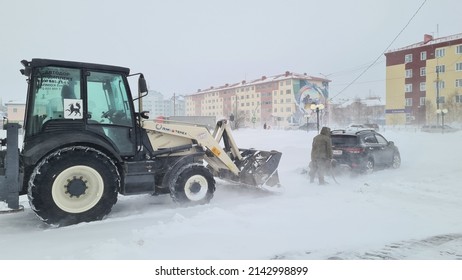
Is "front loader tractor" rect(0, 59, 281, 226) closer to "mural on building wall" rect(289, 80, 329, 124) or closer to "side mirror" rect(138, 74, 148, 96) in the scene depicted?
"side mirror" rect(138, 74, 148, 96)

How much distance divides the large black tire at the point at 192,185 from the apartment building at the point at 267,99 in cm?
383

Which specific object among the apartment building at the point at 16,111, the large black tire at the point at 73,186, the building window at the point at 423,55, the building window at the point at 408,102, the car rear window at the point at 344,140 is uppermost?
the building window at the point at 423,55

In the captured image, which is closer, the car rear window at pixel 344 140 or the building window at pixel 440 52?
the building window at pixel 440 52

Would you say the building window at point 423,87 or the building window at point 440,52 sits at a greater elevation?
the building window at point 440,52

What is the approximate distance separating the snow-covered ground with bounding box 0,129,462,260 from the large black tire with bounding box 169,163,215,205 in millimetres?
196

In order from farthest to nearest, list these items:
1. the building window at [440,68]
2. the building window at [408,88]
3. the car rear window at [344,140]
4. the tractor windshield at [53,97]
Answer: the car rear window at [344,140], the building window at [408,88], the building window at [440,68], the tractor windshield at [53,97]

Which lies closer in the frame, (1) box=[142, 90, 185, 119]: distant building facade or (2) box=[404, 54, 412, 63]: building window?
(1) box=[142, 90, 185, 119]: distant building facade

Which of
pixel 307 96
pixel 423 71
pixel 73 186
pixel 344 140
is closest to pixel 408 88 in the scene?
pixel 423 71

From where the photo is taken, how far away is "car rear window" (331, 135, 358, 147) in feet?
28.7

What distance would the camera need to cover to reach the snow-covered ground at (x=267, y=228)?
3270 millimetres

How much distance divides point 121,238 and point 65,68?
2.27m

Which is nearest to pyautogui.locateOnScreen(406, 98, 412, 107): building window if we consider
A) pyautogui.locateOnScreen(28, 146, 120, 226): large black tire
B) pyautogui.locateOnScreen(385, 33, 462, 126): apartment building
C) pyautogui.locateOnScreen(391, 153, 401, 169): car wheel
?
pyautogui.locateOnScreen(385, 33, 462, 126): apartment building

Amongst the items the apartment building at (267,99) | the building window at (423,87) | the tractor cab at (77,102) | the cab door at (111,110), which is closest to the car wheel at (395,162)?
the apartment building at (267,99)

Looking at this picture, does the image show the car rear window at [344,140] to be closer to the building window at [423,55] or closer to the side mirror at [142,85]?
the building window at [423,55]
